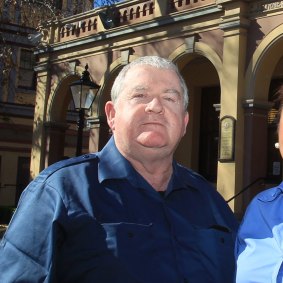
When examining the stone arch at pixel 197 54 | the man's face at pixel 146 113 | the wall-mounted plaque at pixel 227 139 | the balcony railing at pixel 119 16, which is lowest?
the man's face at pixel 146 113

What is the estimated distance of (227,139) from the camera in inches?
400

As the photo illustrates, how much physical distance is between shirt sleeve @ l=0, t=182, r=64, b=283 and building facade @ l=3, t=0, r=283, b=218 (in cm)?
825

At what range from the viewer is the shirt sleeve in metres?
1.71

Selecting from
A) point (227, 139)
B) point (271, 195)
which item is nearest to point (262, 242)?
point (271, 195)

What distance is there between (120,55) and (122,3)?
4.44 ft

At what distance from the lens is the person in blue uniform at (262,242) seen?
5.88ft

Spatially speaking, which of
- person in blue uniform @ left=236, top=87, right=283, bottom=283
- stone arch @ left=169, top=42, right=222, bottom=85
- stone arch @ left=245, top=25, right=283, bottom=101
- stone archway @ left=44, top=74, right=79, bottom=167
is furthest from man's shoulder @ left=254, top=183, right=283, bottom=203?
stone archway @ left=44, top=74, right=79, bottom=167

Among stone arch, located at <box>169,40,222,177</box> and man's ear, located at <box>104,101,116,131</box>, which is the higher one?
stone arch, located at <box>169,40,222,177</box>

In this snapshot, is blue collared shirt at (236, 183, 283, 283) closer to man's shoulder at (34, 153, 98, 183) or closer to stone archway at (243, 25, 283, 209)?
man's shoulder at (34, 153, 98, 183)

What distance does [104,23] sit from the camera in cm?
1325

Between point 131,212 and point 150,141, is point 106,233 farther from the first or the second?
point 150,141

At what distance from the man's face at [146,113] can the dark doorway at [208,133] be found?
39.0 ft

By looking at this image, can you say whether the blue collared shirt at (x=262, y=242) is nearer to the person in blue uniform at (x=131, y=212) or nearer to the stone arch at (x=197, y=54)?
the person in blue uniform at (x=131, y=212)

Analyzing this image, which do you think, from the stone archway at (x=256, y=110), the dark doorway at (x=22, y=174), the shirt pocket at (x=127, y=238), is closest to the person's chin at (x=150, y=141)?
the shirt pocket at (x=127, y=238)
